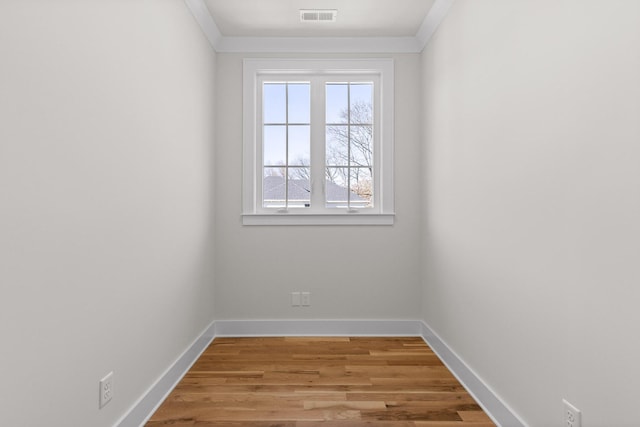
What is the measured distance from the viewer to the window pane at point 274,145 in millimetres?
3463

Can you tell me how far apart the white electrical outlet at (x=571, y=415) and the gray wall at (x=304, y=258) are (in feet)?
6.24

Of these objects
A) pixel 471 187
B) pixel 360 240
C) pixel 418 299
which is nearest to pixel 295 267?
pixel 360 240

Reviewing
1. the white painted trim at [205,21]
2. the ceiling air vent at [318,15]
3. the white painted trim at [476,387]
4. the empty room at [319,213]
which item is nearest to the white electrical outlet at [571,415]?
the empty room at [319,213]

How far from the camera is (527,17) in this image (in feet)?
5.56

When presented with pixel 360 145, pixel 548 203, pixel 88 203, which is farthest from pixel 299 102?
pixel 548 203

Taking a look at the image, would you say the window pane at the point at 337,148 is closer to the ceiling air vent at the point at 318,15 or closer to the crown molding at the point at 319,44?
the crown molding at the point at 319,44

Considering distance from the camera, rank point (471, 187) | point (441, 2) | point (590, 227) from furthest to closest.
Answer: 1. point (441, 2)
2. point (471, 187)
3. point (590, 227)

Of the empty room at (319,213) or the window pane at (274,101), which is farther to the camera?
the window pane at (274,101)

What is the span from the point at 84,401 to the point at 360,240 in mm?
2317

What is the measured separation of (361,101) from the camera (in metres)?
3.48

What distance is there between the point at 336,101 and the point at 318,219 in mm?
1090

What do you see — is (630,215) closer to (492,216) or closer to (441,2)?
(492,216)

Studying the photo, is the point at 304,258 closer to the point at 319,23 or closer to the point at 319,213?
the point at 319,213

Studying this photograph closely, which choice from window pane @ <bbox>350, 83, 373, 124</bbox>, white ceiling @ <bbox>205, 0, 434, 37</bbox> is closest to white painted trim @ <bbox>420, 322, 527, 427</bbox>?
window pane @ <bbox>350, 83, 373, 124</bbox>
